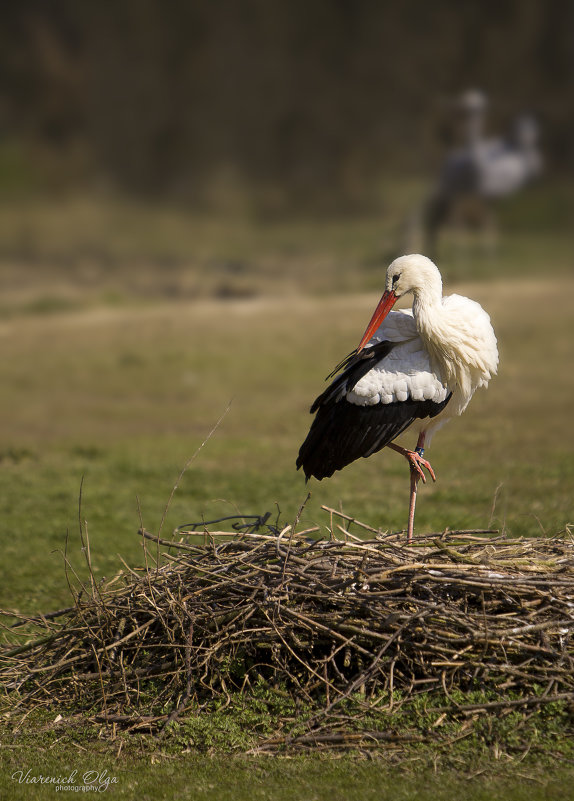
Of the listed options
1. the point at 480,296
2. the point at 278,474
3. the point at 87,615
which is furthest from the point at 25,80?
the point at 87,615

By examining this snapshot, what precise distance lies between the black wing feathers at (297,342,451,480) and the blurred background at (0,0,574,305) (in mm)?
12809

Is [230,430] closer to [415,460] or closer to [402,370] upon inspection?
[415,460]

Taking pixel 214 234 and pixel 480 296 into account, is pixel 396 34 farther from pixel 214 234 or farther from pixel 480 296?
pixel 480 296

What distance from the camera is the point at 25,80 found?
68.8ft

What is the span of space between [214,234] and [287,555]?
50.3ft

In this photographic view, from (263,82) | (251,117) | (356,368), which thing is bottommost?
(356,368)

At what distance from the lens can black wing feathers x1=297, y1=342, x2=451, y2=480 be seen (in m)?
4.48

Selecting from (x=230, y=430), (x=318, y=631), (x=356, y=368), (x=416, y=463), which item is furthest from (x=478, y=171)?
(x=318, y=631)

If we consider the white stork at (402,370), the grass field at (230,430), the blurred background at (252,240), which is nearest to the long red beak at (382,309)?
the white stork at (402,370)

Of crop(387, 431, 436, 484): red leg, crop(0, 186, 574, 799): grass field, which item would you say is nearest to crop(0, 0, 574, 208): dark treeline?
crop(0, 186, 574, 799): grass field

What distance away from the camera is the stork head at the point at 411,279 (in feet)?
14.5

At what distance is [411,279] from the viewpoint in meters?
4.41

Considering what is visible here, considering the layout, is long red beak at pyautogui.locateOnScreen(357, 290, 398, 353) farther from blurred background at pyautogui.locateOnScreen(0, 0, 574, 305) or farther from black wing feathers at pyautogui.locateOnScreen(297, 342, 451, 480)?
blurred background at pyautogui.locateOnScreen(0, 0, 574, 305)

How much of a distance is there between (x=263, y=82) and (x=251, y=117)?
83 cm
